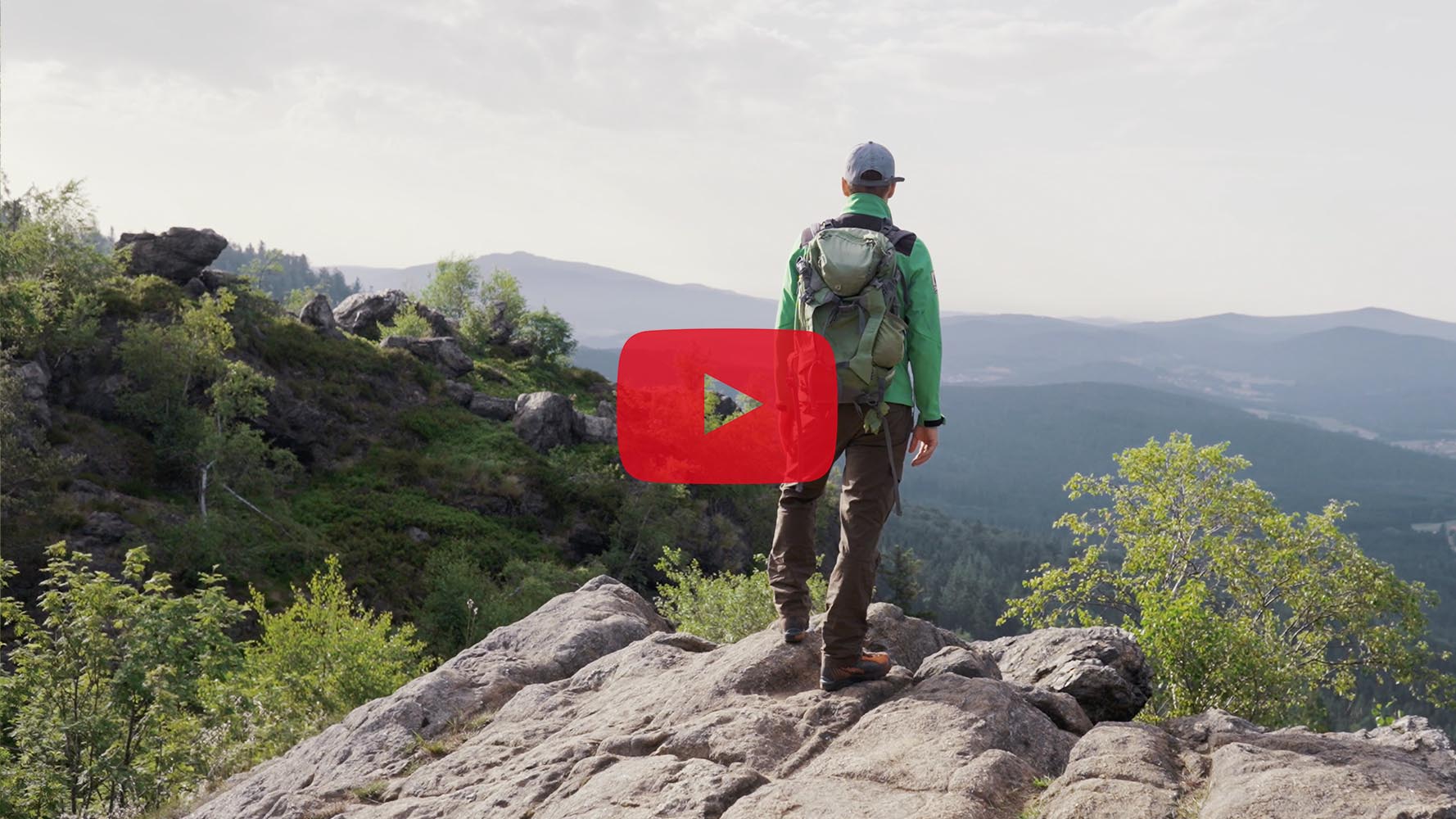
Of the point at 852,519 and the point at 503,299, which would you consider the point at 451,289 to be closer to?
the point at 503,299

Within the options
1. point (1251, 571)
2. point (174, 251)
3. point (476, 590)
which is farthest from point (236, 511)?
point (1251, 571)

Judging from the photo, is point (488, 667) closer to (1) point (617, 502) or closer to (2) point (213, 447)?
(2) point (213, 447)

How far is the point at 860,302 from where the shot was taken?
22.9 feet

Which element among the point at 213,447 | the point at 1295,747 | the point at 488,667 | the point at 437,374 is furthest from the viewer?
the point at 437,374

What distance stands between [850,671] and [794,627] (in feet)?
2.95

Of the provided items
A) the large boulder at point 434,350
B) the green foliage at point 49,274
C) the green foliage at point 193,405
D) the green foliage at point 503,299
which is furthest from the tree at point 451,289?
the green foliage at point 193,405

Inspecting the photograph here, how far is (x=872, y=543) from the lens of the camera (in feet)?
24.1

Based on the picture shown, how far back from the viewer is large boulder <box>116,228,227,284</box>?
61812 mm

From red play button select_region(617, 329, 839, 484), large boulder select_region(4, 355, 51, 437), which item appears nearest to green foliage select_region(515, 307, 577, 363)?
large boulder select_region(4, 355, 51, 437)

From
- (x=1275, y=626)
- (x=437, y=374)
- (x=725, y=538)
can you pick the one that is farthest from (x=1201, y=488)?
(x=437, y=374)

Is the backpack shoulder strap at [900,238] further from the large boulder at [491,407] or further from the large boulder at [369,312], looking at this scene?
the large boulder at [369,312]

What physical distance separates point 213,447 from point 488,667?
41009 mm

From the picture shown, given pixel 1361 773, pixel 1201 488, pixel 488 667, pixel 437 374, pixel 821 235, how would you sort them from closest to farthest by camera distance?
1. pixel 1361 773
2. pixel 821 235
3. pixel 488 667
4. pixel 1201 488
5. pixel 437 374

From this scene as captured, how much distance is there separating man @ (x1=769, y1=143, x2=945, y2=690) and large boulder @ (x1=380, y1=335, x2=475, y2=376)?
68.1 meters
